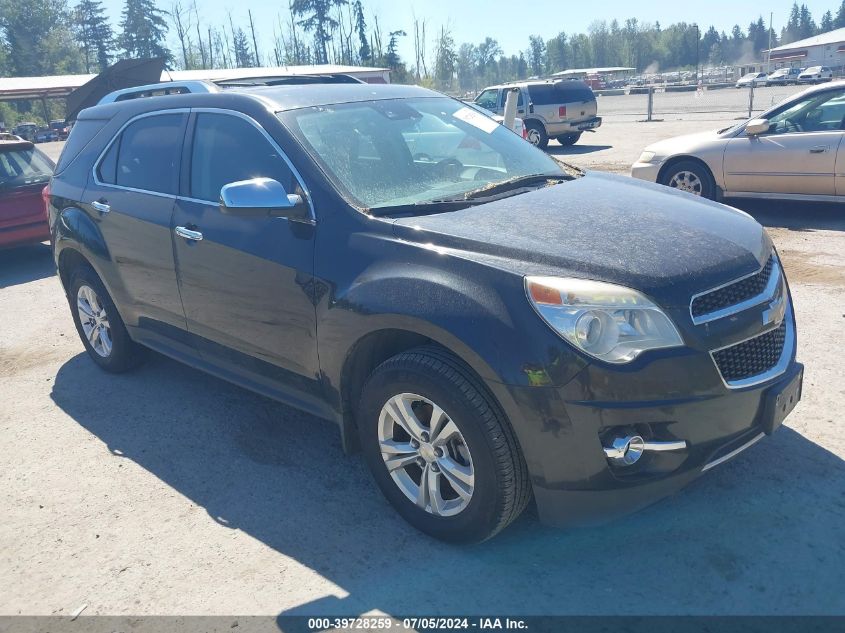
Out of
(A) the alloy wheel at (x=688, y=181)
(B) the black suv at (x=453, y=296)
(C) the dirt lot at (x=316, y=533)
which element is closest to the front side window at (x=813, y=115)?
(A) the alloy wheel at (x=688, y=181)

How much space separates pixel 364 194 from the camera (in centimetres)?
355

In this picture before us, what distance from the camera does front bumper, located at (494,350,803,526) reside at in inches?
106

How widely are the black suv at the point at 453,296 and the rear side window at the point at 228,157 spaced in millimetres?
13

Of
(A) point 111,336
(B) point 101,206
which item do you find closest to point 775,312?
(B) point 101,206

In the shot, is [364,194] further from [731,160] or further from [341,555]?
[731,160]

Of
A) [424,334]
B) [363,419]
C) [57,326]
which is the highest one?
[424,334]

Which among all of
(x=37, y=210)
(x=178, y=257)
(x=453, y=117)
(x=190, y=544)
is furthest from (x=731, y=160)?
(x=37, y=210)

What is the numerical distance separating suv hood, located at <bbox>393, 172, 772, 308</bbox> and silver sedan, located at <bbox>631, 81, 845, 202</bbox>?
5.60 meters

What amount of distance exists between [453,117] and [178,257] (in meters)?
1.80

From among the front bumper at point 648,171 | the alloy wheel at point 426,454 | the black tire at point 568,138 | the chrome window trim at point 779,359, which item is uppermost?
the chrome window trim at point 779,359

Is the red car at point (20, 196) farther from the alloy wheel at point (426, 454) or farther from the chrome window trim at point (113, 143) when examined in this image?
the alloy wheel at point (426, 454)

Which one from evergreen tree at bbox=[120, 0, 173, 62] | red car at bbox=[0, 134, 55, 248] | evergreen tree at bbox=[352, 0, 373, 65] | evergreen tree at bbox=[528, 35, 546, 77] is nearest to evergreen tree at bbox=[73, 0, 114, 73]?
evergreen tree at bbox=[120, 0, 173, 62]

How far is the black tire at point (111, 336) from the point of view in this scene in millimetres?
5223

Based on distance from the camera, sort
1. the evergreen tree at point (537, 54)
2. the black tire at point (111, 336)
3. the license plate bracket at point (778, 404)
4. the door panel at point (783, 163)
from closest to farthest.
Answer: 1. the license plate bracket at point (778, 404)
2. the black tire at point (111, 336)
3. the door panel at point (783, 163)
4. the evergreen tree at point (537, 54)
